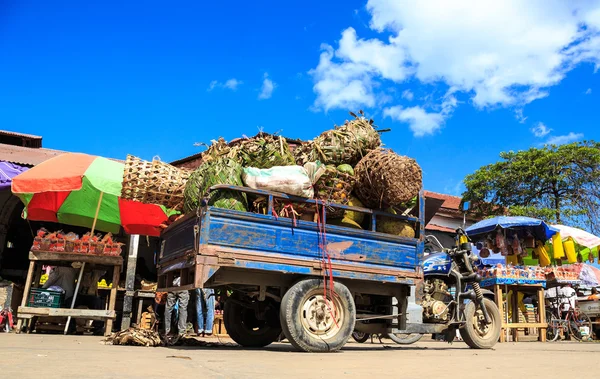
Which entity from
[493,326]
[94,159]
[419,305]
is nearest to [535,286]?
[493,326]

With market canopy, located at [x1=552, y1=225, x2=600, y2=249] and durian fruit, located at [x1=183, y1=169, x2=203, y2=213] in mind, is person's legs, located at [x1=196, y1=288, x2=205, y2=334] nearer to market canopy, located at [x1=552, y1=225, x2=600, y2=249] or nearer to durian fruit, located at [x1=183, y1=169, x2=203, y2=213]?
durian fruit, located at [x1=183, y1=169, x2=203, y2=213]

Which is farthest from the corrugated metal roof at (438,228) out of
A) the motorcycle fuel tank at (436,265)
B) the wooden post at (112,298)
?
the wooden post at (112,298)

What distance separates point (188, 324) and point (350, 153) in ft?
19.5

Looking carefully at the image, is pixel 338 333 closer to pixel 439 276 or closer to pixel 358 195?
pixel 358 195

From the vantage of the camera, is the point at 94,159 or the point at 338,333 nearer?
the point at 338,333

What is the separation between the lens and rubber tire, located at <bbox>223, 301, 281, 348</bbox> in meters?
7.69

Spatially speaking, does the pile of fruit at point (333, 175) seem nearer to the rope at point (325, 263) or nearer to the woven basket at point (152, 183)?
the woven basket at point (152, 183)

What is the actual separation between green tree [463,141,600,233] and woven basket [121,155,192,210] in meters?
18.3

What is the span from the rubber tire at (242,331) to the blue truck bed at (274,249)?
3.99 feet

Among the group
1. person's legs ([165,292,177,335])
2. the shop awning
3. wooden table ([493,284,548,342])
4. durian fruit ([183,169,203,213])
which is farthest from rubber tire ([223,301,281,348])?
wooden table ([493,284,548,342])

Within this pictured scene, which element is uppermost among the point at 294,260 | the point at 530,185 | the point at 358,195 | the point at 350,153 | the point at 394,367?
the point at 530,185

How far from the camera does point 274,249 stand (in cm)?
604

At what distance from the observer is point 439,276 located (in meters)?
8.28

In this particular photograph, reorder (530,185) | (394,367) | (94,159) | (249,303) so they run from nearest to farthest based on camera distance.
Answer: (394,367) → (249,303) → (94,159) → (530,185)
